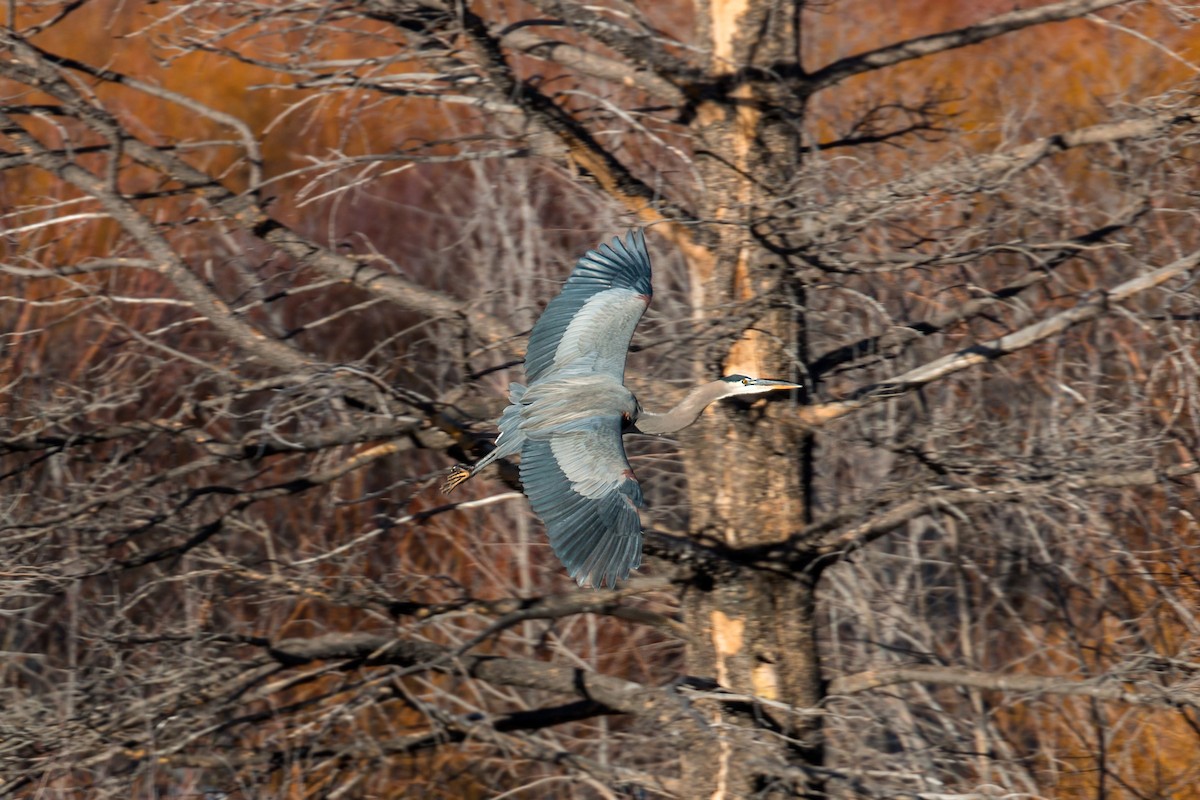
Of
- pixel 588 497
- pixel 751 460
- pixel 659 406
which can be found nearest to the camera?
pixel 588 497

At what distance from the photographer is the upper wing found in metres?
5.57

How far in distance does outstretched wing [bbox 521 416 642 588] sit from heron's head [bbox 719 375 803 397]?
61cm

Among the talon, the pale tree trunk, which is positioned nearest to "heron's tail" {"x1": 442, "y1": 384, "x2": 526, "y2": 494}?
the talon

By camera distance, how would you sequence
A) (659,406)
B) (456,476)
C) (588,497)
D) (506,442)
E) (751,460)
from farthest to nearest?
(751,460), (659,406), (456,476), (506,442), (588,497)

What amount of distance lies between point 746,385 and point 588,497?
1.11 metres

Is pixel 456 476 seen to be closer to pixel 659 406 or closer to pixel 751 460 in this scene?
pixel 659 406

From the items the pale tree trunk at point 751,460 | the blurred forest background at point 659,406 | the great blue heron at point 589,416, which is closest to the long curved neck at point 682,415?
the great blue heron at point 589,416

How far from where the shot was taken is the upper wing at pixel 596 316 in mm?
5574

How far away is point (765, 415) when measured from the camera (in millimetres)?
6152

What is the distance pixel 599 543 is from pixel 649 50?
231 cm

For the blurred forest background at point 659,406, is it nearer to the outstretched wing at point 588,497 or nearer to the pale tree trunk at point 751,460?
the pale tree trunk at point 751,460

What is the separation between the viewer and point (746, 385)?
5789 mm

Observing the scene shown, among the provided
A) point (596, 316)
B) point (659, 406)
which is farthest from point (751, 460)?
point (596, 316)

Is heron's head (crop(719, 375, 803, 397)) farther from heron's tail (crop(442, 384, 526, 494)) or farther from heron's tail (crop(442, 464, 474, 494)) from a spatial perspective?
heron's tail (crop(442, 464, 474, 494))
